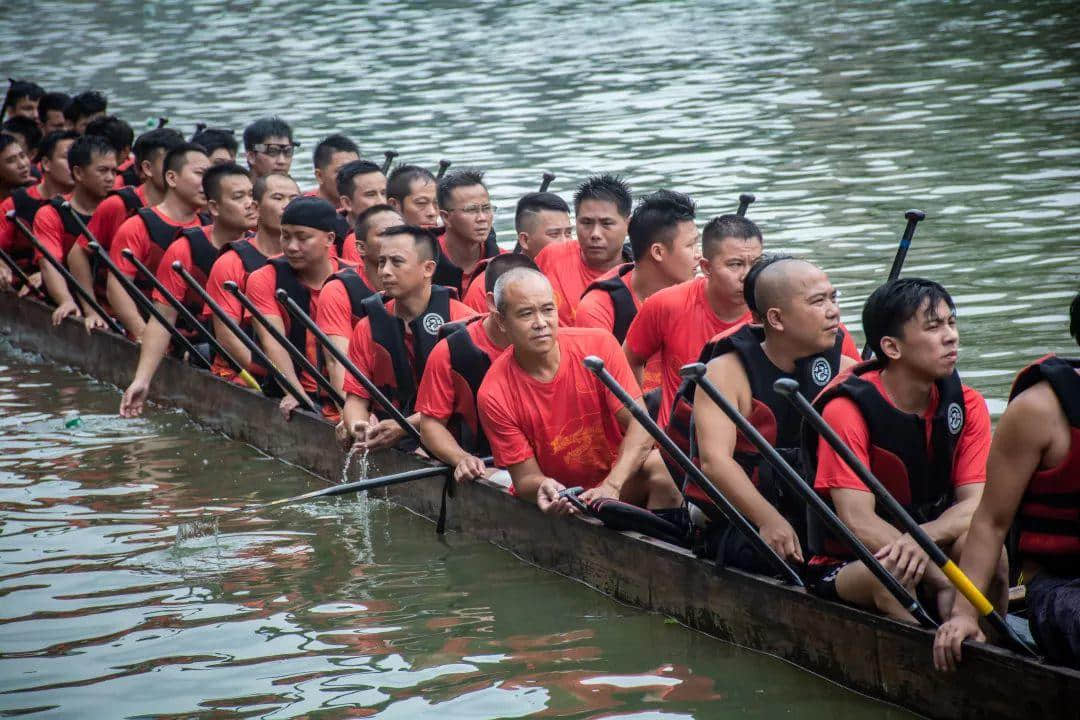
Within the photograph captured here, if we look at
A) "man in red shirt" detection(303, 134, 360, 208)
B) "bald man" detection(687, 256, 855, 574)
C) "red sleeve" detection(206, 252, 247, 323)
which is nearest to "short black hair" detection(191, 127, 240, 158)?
"man in red shirt" detection(303, 134, 360, 208)

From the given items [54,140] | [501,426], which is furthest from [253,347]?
[54,140]

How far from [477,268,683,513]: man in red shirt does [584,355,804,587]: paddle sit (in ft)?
2.88

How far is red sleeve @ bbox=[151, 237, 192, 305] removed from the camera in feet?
31.1

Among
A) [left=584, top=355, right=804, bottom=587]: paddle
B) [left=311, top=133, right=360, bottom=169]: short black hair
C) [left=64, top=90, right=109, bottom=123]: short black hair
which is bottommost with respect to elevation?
[left=584, top=355, right=804, bottom=587]: paddle

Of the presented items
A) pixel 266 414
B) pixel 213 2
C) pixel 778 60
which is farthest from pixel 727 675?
pixel 213 2

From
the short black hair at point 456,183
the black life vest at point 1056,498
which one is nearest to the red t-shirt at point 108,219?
the short black hair at point 456,183

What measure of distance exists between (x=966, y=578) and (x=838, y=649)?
0.75 metres

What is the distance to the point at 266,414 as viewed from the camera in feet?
28.4

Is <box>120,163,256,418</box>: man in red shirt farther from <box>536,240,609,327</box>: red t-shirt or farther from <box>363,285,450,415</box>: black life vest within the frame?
<box>363,285,450,415</box>: black life vest

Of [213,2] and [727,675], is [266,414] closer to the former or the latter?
[727,675]

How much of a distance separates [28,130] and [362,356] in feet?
28.3

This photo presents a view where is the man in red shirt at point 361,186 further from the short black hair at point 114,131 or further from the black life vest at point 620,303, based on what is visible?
the short black hair at point 114,131

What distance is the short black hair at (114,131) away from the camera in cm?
1252

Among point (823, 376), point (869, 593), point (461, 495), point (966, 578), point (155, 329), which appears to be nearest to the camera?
point (966, 578)
